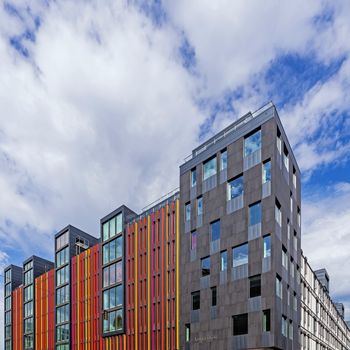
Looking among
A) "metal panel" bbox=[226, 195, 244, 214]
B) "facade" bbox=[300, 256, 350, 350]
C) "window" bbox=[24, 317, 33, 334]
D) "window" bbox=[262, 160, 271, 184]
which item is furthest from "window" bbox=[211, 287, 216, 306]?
"window" bbox=[24, 317, 33, 334]

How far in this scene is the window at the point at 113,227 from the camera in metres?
60.3

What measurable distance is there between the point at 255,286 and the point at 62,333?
47.4m

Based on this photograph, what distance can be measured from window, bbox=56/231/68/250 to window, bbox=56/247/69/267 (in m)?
0.98

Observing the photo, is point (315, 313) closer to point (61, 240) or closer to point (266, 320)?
point (266, 320)

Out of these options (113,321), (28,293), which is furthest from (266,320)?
(28,293)

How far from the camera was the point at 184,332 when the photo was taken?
4309cm

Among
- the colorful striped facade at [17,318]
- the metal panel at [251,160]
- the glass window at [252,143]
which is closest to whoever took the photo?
the metal panel at [251,160]

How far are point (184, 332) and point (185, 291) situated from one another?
409 cm

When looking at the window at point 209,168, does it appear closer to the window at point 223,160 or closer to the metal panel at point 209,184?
the metal panel at point 209,184

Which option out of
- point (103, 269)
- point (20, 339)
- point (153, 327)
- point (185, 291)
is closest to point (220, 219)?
point (185, 291)

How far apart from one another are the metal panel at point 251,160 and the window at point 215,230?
638cm

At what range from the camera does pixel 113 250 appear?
199 feet

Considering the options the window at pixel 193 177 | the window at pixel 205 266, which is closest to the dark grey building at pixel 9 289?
the window at pixel 193 177

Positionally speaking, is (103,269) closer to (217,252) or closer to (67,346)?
(67,346)
